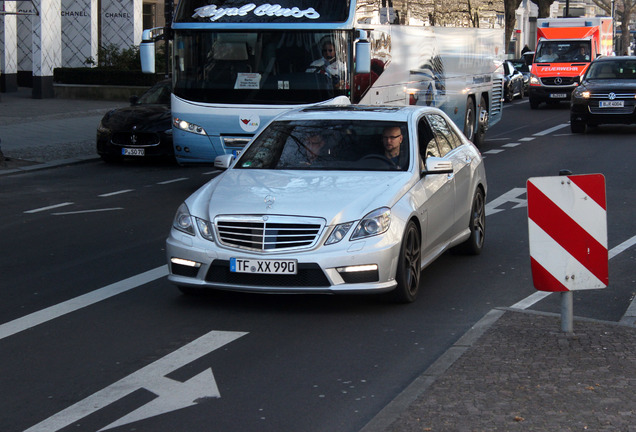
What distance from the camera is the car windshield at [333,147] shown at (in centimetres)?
908

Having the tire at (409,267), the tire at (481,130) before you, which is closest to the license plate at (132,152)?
the tire at (481,130)

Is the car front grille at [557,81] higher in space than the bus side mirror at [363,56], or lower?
lower

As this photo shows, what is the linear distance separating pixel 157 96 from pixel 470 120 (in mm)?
6409

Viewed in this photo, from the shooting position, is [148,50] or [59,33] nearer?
[148,50]

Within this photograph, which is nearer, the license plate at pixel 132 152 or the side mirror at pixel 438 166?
the side mirror at pixel 438 166

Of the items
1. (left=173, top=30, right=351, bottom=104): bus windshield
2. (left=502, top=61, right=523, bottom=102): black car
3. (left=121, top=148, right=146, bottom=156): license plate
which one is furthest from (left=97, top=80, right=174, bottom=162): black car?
(left=502, top=61, right=523, bottom=102): black car

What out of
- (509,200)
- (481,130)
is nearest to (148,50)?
(509,200)

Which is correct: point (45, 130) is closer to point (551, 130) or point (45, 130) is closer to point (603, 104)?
point (551, 130)

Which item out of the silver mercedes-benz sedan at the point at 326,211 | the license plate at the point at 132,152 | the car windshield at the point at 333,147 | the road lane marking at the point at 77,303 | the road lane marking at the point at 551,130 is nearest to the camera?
the road lane marking at the point at 77,303

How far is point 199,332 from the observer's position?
760 centimetres

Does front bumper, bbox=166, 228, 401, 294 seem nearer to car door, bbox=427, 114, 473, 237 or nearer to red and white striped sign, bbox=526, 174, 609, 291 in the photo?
red and white striped sign, bbox=526, 174, 609, 291

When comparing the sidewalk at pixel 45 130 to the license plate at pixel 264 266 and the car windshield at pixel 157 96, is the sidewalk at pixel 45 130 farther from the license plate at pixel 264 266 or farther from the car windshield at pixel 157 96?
the license plate at pixel 264 266

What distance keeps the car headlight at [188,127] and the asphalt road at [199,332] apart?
8.48 ft

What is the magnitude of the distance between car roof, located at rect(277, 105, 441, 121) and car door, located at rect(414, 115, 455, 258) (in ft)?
0.62
